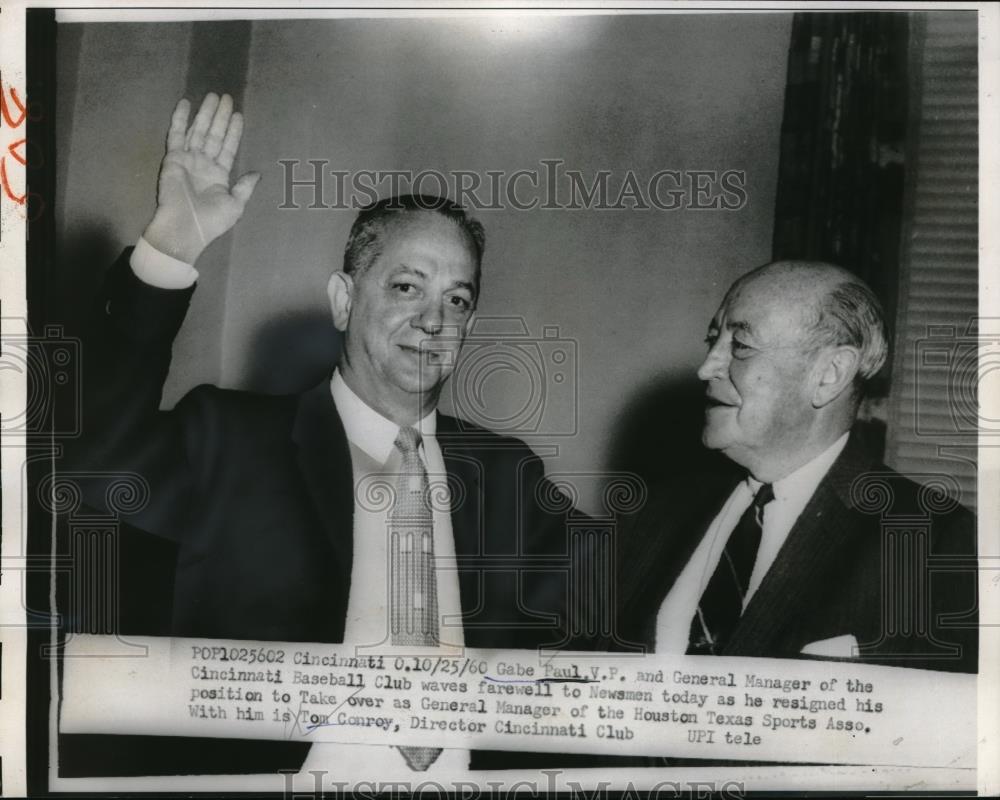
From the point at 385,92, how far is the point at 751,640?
1.32 metres

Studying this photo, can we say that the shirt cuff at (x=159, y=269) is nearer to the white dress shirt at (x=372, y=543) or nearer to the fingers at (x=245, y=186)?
the white dress shirt at (x=372, y=543)

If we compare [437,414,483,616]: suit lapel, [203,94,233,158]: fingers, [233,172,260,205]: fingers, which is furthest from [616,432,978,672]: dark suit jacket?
[203,94,233,158]: fingers

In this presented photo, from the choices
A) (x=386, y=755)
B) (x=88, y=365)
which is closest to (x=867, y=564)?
(x=386, y=755)

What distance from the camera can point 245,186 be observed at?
1.99 meters

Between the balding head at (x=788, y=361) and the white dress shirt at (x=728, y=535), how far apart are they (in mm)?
32

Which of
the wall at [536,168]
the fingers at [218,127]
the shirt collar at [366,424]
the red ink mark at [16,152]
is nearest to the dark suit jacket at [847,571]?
the wall at [536,168]

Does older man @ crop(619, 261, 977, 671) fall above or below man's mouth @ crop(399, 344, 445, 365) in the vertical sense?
below

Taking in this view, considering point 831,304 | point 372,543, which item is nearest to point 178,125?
point 372,543

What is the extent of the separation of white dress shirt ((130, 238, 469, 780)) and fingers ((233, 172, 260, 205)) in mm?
175

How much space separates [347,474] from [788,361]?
0.91 metres

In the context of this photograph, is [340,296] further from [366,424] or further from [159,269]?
[159,269]

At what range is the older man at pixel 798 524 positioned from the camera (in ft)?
6.37

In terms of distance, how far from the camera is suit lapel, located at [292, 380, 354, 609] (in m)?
1.97

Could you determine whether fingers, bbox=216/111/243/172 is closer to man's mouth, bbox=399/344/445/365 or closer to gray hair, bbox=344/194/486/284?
gray hair, bbox=344/194/486/284
